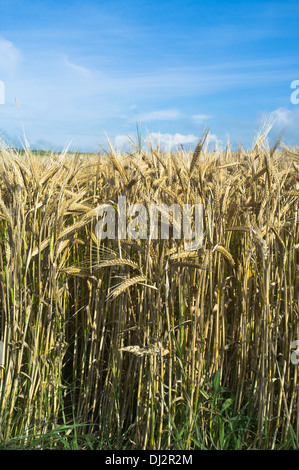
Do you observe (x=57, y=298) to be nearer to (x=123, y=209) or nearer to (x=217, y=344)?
(x=123, y=209)

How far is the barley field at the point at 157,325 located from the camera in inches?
76.2

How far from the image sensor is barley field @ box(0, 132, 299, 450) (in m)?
1.93

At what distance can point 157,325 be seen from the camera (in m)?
1.94

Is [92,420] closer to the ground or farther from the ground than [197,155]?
closer to the ground

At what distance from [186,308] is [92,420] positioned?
778mm
